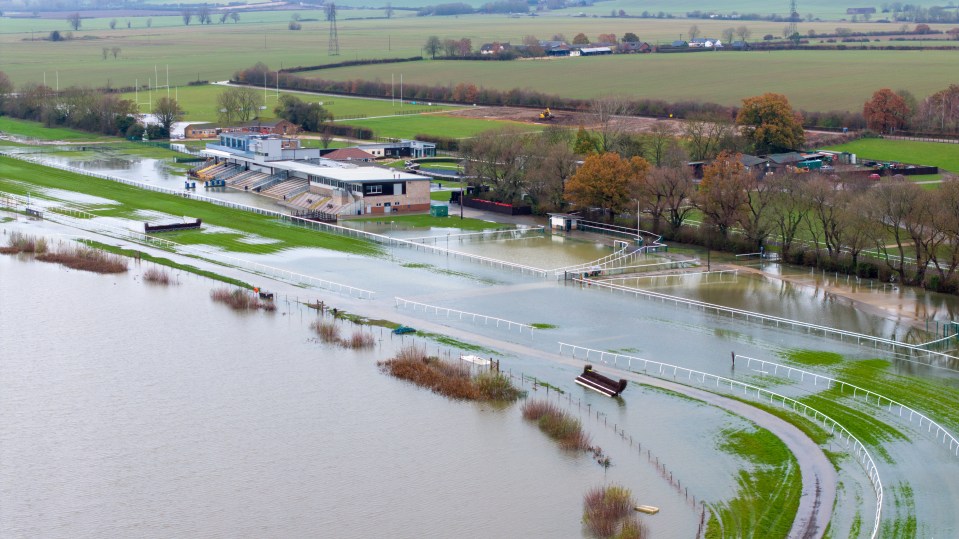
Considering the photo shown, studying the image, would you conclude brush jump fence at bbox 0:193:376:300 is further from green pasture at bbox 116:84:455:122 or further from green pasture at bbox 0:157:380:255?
green pasture at bbox 116:84:455:122

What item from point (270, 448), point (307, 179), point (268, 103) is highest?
point (268, 103)

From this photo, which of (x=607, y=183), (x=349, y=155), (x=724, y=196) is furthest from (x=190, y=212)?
(x=724, y=196)

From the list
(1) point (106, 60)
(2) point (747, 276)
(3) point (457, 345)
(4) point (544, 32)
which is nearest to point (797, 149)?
(2) point (747, 276)

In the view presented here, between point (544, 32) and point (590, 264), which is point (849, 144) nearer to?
point (590, 264)

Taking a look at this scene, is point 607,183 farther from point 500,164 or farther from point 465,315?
point 465,315

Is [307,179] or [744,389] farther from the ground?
[307,179]

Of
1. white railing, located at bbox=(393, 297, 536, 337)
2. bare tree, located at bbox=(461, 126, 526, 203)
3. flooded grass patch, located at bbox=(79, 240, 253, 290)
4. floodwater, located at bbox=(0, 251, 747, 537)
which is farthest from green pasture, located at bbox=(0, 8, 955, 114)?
floodwater, located at bbox=(0, 251, 747, 537)

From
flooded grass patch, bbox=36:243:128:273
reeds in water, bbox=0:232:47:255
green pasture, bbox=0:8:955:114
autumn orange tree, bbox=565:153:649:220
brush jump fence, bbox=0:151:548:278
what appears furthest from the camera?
green pasture, bbox=0:8:955:114
